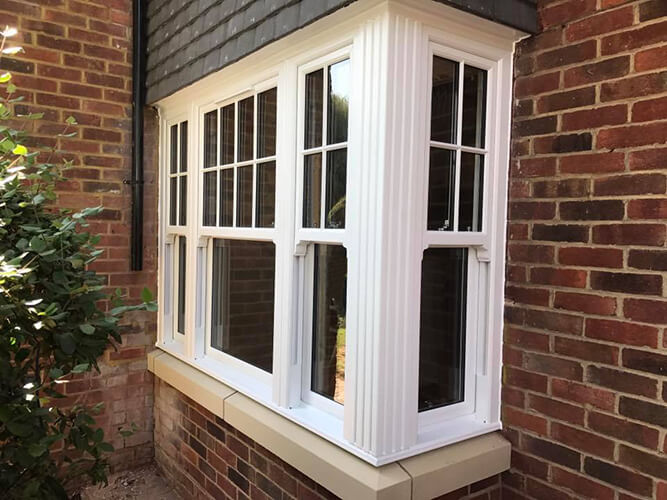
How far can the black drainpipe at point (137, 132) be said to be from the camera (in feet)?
12.3

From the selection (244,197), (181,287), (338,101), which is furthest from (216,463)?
(338,101)

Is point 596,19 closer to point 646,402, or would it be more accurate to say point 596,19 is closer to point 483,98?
point 483,98

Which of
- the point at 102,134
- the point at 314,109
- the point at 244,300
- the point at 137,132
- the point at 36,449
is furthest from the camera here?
the point at 137,132

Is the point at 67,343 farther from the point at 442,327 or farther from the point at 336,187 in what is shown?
the point at 442,327

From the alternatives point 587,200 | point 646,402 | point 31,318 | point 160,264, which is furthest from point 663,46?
point 160,264

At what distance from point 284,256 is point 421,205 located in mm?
774

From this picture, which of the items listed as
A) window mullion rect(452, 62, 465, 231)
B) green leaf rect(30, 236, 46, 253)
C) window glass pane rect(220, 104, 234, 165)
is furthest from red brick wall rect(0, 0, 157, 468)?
window mullion rect(452, 62, 465, 231)

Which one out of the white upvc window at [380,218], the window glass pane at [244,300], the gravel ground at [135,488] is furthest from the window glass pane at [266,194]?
the gravel ground at [135,488]

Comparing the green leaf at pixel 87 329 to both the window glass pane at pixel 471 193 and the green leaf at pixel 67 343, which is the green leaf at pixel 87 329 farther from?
the window glass pane at pixel 471 193

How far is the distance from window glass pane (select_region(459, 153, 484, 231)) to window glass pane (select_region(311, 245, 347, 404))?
1.77 ft

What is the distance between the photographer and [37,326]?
5.77 ft

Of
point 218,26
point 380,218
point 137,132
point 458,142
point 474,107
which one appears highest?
point 218,26

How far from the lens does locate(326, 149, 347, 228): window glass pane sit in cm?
227

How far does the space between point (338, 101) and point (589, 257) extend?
1190 mm
